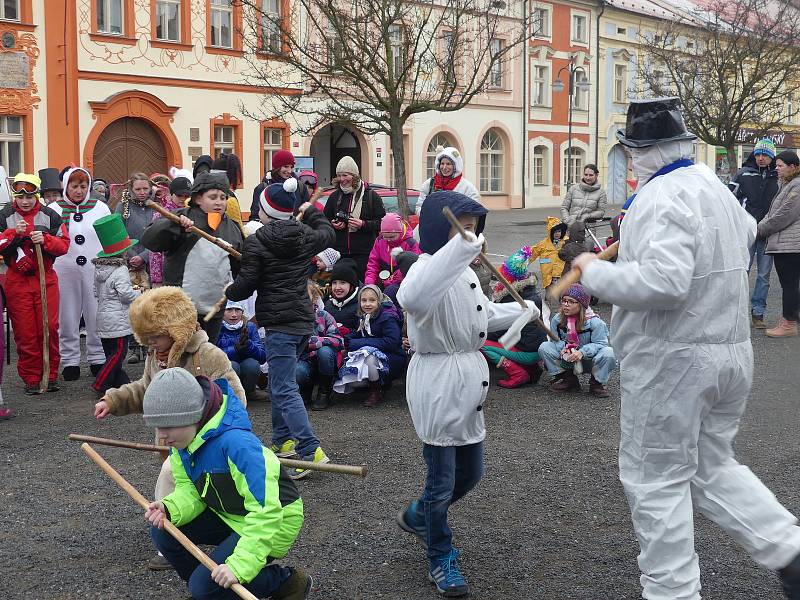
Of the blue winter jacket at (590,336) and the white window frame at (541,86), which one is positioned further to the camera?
the white window frame at (541,86)

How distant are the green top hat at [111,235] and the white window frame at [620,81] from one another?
127 feet

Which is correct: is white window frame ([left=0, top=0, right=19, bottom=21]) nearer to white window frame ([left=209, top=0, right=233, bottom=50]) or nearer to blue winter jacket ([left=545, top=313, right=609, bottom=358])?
white window frame ([left=209, top=0, right=233, bottom=50])

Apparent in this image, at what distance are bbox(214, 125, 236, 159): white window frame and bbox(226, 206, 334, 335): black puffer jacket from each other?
74.6 ft

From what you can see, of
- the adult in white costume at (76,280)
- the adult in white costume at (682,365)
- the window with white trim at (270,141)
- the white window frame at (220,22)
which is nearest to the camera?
the adult in white costume at (682,365)

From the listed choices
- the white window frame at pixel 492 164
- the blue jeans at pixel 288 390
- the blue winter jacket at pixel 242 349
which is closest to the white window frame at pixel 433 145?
the white window frame at pixel 492 164

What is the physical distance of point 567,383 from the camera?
789 centimetres

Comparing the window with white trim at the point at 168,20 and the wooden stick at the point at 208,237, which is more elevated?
the window with white trim at the point at 168,20

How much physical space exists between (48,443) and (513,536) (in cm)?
342

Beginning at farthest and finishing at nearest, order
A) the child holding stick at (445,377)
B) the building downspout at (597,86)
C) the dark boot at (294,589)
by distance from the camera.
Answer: the building downspout at (597,86) → the child holding stick at (445,377) → the dark boot at (294,589)

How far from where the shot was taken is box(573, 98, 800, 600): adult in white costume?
3426mm

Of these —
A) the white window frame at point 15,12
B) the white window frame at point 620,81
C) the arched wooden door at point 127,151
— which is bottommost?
the arched wooden door at point 127,151

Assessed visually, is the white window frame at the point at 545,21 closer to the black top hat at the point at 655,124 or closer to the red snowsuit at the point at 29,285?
the red snowsuit at the point at 29,285

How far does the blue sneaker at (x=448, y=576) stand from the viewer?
400cm

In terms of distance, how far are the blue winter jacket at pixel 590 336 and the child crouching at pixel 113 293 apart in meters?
A: 3.51
